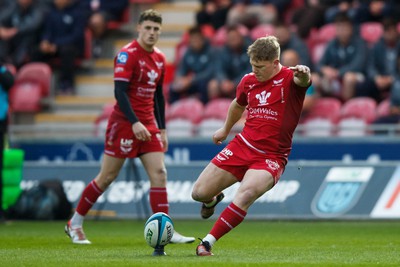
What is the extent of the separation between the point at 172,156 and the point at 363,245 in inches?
308

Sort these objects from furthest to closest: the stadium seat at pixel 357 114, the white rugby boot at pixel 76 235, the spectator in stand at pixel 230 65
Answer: the spectator in stand at pixel 230 65 → the stadium seat at pixel 357 114 → the white rugby boot at pixel 76 235

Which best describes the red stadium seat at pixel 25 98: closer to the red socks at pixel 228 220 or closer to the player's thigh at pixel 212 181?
the player's thigh at pixel 212 181

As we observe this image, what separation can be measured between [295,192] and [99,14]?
8643mm

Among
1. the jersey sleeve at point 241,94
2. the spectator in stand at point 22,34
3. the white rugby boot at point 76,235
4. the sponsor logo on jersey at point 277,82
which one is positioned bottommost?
→ the spectator in stand at point 22,34

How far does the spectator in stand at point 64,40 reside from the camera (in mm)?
23844

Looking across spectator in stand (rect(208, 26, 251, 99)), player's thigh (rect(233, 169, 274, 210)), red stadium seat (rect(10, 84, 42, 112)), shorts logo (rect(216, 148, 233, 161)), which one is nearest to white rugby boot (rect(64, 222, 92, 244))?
shorts logo (rect(216, 148, 233, 161))

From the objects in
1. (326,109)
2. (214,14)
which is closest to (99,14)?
(214,14)

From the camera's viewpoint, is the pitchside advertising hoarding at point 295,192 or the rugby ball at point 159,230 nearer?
the rugby ball at point 159,230

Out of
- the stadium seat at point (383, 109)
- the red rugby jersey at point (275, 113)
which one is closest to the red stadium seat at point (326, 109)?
the stadium seat at point (383, 109)

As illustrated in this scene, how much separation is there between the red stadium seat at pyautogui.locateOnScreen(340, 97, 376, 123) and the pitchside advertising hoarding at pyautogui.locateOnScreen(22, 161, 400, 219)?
220 cm

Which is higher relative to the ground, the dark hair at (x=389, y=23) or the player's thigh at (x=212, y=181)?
the dark hair at (x=389, y=23)

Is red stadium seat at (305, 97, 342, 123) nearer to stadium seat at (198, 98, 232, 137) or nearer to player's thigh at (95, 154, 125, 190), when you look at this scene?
stadium seat at (198, 98, 232, 137)

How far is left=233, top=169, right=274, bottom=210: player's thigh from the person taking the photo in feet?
35.4

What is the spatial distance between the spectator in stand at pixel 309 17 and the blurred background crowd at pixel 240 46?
20 mm
